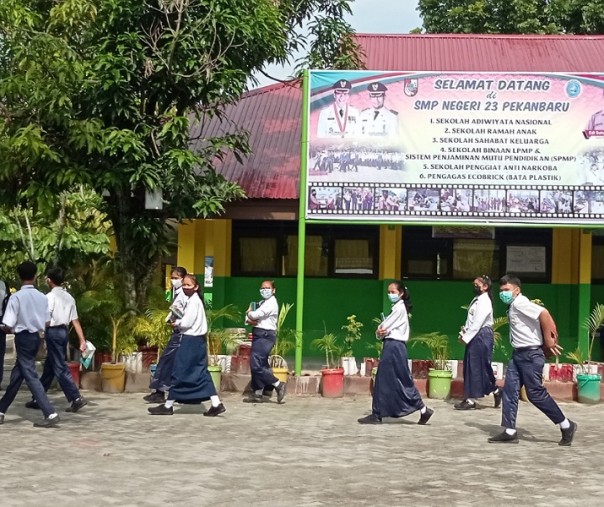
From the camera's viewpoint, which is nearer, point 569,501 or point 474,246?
point 569,501

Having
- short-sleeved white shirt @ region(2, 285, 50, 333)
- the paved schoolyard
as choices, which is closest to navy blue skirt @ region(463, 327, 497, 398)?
the paved schoolyard

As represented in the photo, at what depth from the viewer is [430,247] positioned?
15766 millimetres

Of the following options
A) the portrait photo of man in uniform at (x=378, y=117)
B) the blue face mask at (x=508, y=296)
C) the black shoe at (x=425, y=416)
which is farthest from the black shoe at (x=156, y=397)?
the blue face mask at (x=508, y=296)

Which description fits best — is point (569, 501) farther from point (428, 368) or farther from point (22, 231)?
point (22, 231)

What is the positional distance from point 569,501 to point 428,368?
600 cm

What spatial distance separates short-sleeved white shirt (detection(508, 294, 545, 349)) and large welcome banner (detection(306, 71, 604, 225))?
3.49 meters

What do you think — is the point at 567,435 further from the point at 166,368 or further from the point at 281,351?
the point at 166,368

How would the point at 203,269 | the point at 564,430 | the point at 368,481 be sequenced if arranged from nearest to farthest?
the point at 368,481, the point at 564,430, the point at 203,269

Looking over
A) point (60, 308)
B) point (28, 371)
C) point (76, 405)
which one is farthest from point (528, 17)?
point (28, 371)

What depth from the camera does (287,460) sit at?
8.14 m

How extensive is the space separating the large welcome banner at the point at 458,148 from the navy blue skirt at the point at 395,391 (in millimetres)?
2911

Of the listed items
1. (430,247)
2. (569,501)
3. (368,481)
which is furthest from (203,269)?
(569,501)

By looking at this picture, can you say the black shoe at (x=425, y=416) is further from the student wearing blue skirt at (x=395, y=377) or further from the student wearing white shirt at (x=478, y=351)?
the student wearing white shirt at (x=478, y=351)

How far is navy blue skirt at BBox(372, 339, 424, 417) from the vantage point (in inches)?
397
